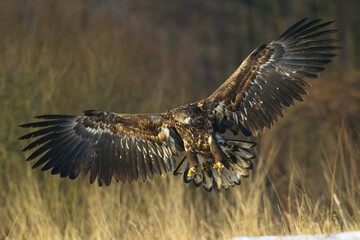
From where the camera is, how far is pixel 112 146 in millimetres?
6797

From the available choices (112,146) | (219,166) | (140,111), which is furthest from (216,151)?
(140,111)

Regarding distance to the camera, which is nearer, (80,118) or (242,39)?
(80,118)

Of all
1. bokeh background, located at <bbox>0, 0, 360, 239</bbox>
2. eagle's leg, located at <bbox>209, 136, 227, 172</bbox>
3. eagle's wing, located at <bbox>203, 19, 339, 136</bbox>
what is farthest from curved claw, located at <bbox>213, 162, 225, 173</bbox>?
bokeh background, located at <bbox>0, 0, 360, 239</bbox>

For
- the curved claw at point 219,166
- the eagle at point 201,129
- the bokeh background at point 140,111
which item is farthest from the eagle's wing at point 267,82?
the bokeh background at point 140,111

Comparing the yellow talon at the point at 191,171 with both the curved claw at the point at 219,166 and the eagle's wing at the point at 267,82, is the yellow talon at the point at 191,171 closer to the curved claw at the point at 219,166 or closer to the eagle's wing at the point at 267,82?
the curved claw at the point at 219,166

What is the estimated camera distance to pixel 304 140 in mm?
14555

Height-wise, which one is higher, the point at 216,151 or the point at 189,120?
the point at 189,120

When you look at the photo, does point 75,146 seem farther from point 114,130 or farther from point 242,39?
point 242,39

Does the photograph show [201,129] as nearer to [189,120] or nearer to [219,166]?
[189,120]

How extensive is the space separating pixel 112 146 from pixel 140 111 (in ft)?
13.4

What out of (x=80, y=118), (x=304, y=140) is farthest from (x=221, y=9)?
(x=80, y=118)

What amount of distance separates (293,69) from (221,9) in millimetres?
18104

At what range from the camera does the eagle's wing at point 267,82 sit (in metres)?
6.15

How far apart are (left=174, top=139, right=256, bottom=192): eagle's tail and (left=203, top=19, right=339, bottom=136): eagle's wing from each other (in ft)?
0.68
